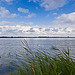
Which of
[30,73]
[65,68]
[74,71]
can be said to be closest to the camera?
[74,71]

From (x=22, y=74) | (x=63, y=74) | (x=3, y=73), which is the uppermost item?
(x=63, y=74)

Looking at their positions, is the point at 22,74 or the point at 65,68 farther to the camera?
the point at 22,74

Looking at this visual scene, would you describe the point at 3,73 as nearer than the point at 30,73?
No

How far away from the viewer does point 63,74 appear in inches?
162

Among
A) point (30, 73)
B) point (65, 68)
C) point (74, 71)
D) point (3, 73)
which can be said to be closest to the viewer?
point (74, 71)

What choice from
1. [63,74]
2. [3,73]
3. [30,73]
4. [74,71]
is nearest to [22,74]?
[30,73]

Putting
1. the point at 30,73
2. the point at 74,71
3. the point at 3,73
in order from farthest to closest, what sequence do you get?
the point at 3,73 → the point at 30,73 → the point at 74,71

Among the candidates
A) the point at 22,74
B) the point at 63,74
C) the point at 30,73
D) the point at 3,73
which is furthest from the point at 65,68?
the point at 3,73

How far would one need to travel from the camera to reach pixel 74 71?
3.89m

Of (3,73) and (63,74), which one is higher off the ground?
(63,74)

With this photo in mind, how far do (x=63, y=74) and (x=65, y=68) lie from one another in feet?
1.11

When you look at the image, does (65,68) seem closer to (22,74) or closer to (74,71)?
(74,71)

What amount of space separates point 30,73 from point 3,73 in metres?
7.48

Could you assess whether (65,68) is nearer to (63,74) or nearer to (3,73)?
(63,74)
